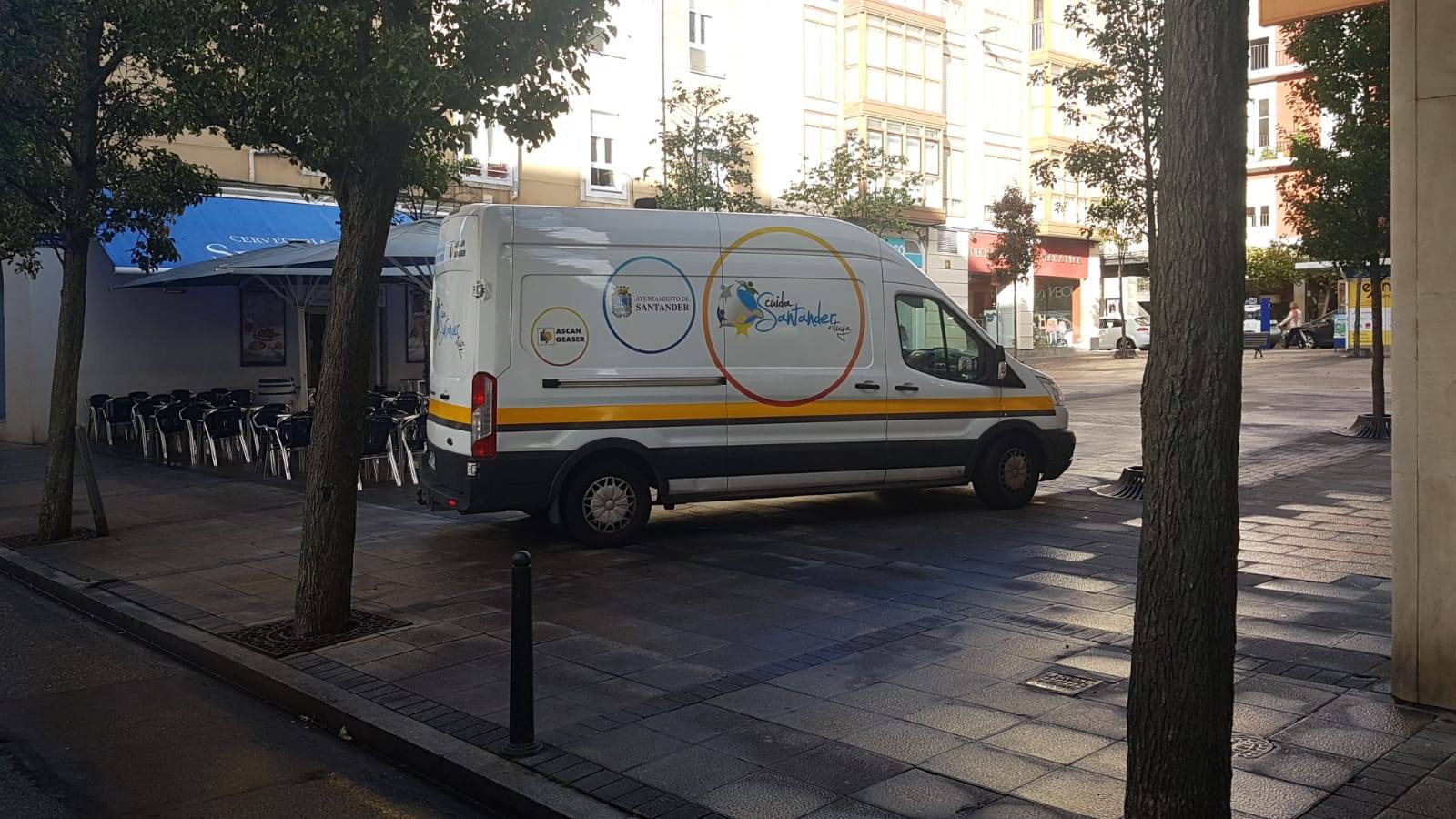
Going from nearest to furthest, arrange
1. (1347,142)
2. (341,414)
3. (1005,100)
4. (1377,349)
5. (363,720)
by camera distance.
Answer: (363,720), (341,414), (1347,142), (1377,349), (1005,100)

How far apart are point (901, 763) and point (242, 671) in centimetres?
381

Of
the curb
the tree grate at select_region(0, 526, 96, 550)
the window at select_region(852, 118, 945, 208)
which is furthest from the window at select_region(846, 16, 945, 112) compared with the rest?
the curb

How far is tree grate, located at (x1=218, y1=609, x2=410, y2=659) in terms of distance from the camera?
718 centimetres

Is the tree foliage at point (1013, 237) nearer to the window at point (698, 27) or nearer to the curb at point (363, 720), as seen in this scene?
the window at point (698, 27)

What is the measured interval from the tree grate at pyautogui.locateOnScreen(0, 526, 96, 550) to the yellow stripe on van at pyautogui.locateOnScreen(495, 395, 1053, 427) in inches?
142

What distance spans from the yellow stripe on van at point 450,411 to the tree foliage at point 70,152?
3.19 metres

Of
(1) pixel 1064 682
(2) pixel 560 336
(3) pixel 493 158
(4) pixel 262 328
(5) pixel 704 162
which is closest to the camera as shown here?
(1) pixel 1064 682

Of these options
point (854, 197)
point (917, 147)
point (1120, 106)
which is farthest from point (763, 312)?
point (917, 147)

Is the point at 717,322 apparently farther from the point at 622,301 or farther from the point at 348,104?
the point at 348,104

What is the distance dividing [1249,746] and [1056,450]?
22.3 ft

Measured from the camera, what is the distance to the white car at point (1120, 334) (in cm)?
4639

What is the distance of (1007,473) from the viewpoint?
460 inches

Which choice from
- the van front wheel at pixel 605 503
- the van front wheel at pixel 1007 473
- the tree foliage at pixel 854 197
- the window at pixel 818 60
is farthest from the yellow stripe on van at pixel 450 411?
the window at pixel 818 60

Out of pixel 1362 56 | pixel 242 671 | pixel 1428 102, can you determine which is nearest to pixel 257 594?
pixel 242 671
